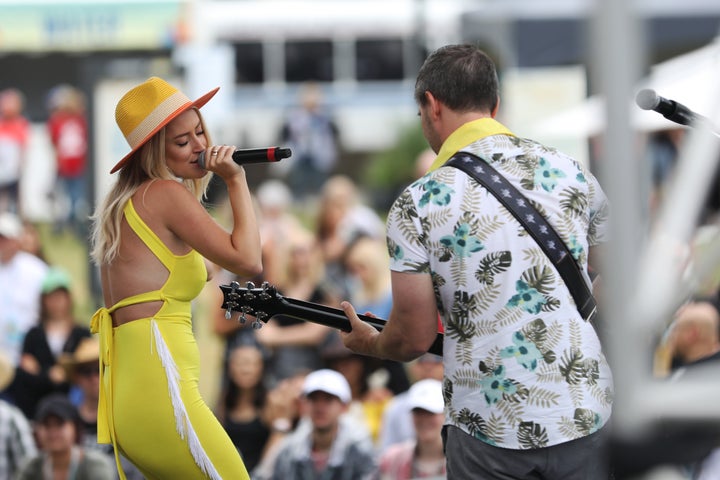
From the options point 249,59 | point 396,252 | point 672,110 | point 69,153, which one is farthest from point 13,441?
point 249,59

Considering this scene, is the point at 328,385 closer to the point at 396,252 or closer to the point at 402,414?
the point at 402,414

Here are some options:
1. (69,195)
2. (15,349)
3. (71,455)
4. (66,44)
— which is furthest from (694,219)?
(66,44)

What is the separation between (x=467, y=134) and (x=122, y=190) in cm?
98

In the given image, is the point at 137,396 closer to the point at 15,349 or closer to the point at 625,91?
the point at 625,91

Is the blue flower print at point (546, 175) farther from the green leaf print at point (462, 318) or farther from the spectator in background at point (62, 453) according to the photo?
the spectator in background at point (62, 453)

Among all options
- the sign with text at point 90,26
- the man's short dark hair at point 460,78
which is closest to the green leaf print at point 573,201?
the man's short dark hair at point 460,78

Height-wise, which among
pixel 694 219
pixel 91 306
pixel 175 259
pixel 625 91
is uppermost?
pixel 625 91

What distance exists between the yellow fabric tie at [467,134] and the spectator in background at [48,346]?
5.20 m

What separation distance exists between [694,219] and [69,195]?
42.5 ft

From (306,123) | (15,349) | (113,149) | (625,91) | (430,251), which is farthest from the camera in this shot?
(306,123)

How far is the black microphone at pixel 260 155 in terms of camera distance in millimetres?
3262

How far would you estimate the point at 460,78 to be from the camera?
123 inches

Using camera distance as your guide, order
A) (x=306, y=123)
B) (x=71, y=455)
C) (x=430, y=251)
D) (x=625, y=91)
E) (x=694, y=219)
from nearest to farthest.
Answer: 1. (x=625, y=91)
2. (x=694, y=219)
3. (x=430, y=251)
4. (x=71, y=455)
5. (x=306, y=123)

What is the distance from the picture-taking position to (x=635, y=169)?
1.70 meters
